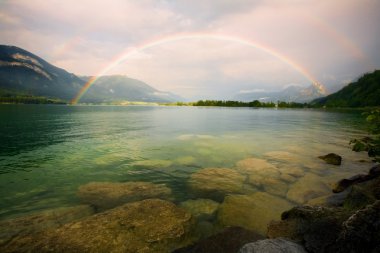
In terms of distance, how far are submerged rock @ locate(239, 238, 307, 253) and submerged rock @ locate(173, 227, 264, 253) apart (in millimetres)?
2253

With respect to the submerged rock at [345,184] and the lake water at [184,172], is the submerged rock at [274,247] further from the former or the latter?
the submerged rock at [345,184]

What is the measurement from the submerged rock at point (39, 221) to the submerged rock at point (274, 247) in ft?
34.9

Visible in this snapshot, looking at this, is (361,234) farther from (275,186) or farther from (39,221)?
(39,221)

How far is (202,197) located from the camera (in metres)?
17.2

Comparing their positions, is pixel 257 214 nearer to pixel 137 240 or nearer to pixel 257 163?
→ pixel 137 240

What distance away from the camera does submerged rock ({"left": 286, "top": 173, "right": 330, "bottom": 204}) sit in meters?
17.0

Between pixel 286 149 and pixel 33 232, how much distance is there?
3374 cm

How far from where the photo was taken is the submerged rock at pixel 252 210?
43.1 ft

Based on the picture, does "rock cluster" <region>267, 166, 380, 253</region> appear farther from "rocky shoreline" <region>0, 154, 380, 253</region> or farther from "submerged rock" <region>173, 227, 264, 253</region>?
"submerged rock" <region>173, 227, 264, 253</region>

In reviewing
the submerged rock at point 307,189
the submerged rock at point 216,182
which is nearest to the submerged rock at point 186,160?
the submerged rock at point 216,182

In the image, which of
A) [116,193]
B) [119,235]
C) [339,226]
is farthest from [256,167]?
[119,235]

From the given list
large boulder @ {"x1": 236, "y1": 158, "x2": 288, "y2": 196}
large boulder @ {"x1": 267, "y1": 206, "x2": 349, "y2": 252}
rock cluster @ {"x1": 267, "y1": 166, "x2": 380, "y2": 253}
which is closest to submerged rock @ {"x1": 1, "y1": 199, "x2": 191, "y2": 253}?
large boulder @ {"x1": 267, "y1": 206, "x2": 349, "y2": 252}

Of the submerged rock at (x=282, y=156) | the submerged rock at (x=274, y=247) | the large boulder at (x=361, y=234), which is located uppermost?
the large boulder at (x=361, y=234)

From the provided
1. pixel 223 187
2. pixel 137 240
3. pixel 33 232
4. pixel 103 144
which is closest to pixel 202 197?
pixel 223 187
